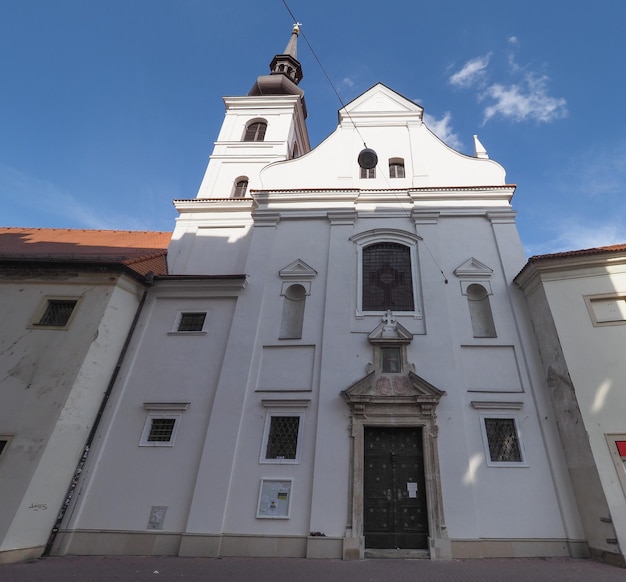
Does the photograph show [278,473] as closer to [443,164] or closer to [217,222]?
[217,222]

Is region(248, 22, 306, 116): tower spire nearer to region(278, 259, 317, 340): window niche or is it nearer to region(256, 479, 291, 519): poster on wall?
region(278, 259, 317, 340): window niche

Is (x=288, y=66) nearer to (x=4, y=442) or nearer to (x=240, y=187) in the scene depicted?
(x=240, y=187)

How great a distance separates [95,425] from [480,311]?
1000 cm

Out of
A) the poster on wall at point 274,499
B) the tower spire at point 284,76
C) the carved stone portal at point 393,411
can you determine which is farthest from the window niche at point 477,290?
the tower spire at point 284,76

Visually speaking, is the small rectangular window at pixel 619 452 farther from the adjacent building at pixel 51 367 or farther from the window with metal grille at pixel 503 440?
the adjacent building at pixel 51 367

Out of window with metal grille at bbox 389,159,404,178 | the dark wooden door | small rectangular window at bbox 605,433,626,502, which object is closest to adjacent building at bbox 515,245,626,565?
small rectangular window at bbox 605,433,626,502

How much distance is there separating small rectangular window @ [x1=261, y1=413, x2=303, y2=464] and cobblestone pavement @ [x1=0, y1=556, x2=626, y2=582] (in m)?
1.85

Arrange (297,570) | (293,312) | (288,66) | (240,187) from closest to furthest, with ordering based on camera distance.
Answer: (297,570) < (293,312) < (240,187) < (288,66)

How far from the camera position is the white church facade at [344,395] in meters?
7.79

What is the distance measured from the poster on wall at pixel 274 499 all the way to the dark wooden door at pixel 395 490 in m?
1.63

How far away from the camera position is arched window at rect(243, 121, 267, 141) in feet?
59.2

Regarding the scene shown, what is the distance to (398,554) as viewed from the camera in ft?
24.8

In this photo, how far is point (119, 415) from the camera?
9359 mm

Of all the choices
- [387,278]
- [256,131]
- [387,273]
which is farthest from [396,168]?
[256,131]
